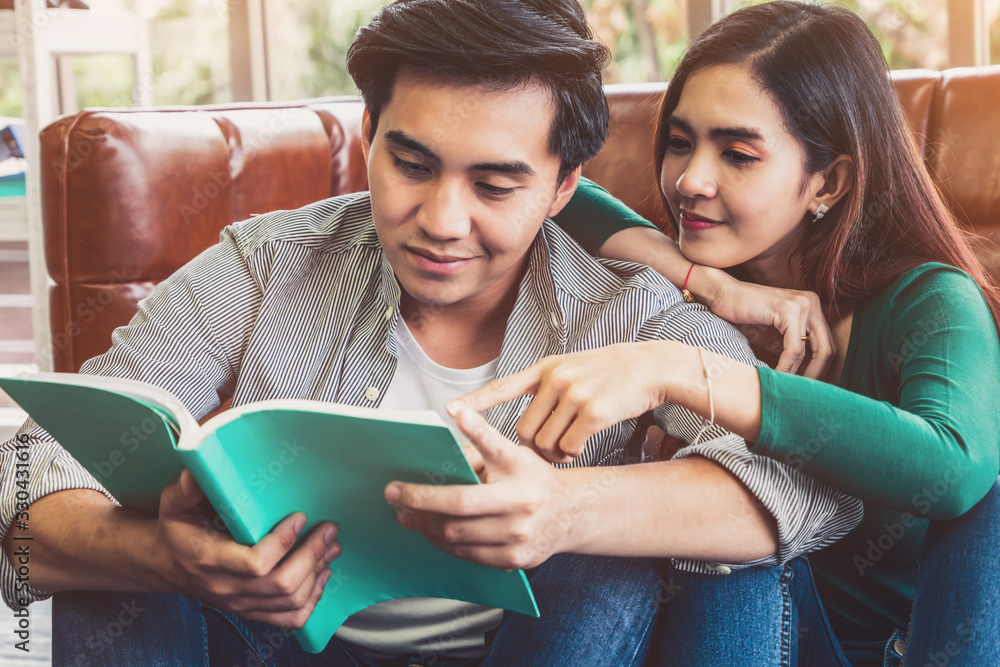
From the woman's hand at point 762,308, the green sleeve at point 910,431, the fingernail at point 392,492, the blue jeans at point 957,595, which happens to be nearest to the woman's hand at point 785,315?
the woman's hand at point 762,308

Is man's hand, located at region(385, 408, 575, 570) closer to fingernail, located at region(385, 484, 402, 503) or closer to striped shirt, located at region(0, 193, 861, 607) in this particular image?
fingernail, located at region(385, 484, 402, 503)

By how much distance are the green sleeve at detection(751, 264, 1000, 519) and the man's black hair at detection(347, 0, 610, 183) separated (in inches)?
17.3

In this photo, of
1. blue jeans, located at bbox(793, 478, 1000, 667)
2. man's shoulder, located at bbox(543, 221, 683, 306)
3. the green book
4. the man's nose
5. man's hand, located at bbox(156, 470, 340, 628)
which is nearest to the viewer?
the green book

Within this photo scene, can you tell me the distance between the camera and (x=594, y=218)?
56.7 inches

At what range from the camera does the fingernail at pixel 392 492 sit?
75 cm

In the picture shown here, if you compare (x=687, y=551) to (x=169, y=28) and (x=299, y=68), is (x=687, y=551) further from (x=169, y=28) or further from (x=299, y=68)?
(x=169, y=28)

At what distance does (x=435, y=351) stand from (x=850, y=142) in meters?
0.68

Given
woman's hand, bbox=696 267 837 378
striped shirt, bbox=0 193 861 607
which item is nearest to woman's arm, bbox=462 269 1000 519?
striped shirt, bbox=0 193 861 607

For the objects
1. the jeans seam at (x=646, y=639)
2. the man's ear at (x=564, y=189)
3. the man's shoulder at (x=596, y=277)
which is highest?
the man's ear at (x=564, y=189)

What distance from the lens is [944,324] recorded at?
3.51 ft

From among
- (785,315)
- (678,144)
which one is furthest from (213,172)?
(785,315)

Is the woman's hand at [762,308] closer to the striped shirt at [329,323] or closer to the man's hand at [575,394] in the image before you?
the striped shirt at [329,323]

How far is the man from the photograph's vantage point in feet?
2.87

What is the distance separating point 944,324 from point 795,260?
12.7 inches
